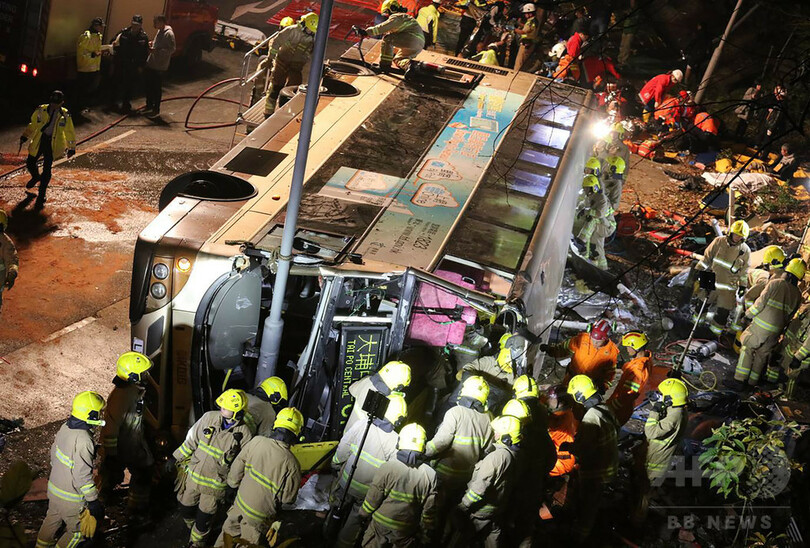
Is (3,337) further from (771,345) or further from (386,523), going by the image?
(771,345)

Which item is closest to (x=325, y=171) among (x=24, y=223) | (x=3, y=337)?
(x=3, y=337)

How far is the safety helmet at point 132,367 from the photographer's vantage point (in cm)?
675

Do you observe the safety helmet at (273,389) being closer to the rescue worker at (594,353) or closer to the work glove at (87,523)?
the work glove at (87,523)

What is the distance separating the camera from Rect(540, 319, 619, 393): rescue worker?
8.89 m

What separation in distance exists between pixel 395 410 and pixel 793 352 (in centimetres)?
635

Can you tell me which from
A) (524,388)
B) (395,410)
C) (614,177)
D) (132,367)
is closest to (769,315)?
(614,177)

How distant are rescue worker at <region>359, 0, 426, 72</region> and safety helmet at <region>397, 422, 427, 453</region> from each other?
671 cm

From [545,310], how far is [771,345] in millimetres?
3221

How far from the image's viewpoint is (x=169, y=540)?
22.9 feet

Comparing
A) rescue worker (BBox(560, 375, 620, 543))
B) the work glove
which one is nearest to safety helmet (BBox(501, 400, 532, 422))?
rescue worker (BBox(560, 375, 620, 543))

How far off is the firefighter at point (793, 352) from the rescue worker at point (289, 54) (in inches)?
300

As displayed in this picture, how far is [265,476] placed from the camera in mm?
6383

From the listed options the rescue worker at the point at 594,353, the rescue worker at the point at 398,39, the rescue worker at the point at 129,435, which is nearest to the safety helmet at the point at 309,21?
the rescue worker at the point at 398,39

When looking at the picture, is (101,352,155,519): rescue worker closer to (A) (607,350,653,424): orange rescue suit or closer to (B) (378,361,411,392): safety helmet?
(B) (378,361,411,392): safety helmet
